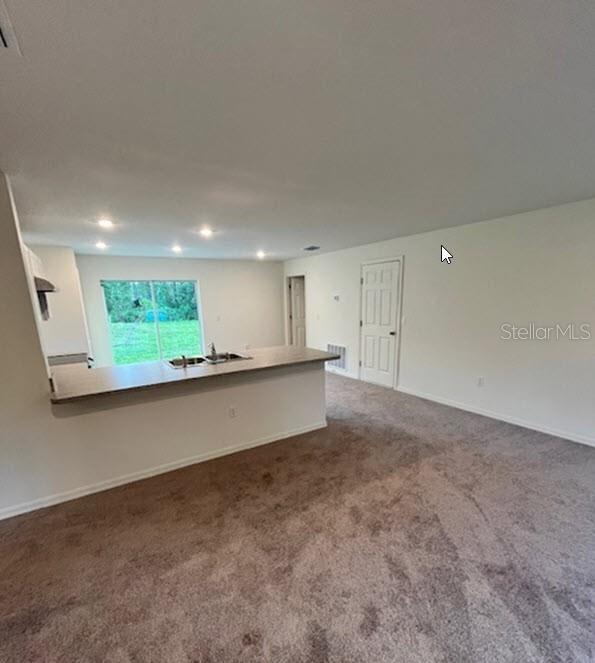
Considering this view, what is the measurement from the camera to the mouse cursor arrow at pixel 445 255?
13.0 ft

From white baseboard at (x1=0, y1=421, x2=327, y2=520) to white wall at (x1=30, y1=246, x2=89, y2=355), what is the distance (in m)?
2.91

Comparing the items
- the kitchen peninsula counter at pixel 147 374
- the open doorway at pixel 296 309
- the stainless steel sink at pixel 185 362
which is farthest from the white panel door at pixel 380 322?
the stainless steel sink at pixel 185 362

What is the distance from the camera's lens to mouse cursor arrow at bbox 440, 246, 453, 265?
396cm

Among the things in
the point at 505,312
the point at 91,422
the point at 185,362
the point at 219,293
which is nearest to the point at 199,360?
the point at 185,362

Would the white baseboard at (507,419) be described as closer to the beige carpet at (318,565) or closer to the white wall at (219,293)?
the beige carpet at (318,565)

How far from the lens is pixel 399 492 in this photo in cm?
234

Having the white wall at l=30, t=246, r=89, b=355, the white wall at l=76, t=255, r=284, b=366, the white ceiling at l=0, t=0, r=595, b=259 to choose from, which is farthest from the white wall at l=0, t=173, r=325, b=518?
the white wall at l=76, t=255, r=284, b=366

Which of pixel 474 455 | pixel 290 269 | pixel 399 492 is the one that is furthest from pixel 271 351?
pixel 290 269

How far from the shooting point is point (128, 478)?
8.48 ft

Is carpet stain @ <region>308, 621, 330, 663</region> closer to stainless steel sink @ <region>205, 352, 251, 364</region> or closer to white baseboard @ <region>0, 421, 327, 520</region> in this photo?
white baseboard @ <region>0, 421, 327, 520</region>

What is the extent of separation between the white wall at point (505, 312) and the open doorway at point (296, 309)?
2.53m

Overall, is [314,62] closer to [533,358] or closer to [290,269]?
[533,358]

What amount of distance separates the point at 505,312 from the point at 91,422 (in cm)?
430

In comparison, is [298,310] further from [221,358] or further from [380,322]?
[221,358]
